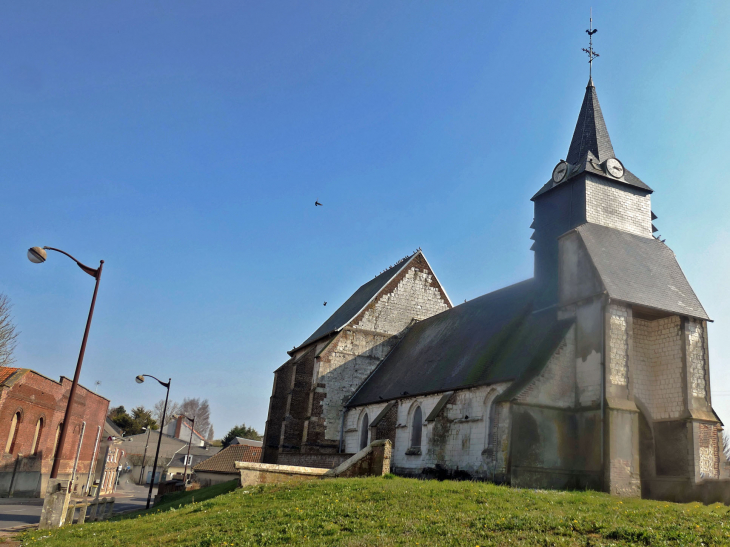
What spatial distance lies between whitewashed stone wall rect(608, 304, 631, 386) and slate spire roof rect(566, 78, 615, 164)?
6683mm

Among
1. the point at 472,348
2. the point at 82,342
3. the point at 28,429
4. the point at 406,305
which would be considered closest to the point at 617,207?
→ the point at 472,348

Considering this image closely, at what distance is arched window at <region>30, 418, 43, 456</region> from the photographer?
3562cm

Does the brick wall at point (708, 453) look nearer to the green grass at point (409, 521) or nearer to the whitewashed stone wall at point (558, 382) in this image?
the whitewashed stone wall at point (558, 382)

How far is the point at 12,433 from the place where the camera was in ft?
110

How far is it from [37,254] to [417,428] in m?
14.6

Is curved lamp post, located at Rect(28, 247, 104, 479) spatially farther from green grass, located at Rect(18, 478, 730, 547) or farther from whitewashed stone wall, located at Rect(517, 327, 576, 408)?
whitewashed stone wall, located at Rect(517, 327, 576, 408)

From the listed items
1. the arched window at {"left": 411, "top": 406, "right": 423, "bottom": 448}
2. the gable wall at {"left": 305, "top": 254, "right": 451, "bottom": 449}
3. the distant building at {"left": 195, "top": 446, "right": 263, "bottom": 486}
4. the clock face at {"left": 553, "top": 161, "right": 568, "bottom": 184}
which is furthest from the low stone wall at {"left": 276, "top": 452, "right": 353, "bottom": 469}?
the clock face at {"left": 553, "top": 161, "right": 568, "bottom": 184}

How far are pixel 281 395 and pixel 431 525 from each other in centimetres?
2450

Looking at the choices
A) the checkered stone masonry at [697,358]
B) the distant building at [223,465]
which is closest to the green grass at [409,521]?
the checkered stone masonry at [697,358]

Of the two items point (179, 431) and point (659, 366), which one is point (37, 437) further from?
point (179, 431)

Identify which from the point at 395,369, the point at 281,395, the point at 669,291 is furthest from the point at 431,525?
the point at 281,395

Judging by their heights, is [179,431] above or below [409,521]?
above

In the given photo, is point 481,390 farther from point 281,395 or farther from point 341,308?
point 341,308

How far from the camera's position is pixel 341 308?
3769 centimetres
